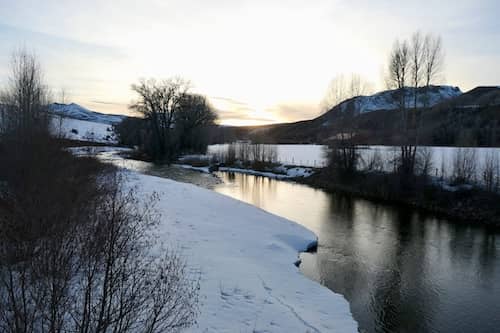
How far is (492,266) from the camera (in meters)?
12.0

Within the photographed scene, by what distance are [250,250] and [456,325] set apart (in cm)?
605

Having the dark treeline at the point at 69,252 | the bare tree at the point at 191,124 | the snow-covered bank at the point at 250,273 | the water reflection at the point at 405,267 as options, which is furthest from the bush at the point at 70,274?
the bare tree at the point at 191,124

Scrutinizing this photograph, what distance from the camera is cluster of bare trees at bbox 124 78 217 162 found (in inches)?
2042

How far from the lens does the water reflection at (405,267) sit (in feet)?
27.5

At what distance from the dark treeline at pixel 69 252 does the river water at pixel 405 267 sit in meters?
4.98

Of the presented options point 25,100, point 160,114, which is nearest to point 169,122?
point 160,114

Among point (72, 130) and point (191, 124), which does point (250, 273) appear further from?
point (72, 130)

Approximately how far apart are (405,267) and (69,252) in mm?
11054

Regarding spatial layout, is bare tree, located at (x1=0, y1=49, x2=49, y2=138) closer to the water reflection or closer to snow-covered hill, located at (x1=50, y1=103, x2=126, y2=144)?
snow-covered hill, located at (x1=50, y1=103, x2=126, y2=144)

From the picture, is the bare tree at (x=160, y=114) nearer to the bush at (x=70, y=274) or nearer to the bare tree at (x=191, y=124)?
the bare tree at (x=191, y=124)

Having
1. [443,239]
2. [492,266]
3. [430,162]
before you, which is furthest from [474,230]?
[430,162]

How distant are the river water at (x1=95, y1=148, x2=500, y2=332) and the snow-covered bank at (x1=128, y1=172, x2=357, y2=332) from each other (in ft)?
2.85

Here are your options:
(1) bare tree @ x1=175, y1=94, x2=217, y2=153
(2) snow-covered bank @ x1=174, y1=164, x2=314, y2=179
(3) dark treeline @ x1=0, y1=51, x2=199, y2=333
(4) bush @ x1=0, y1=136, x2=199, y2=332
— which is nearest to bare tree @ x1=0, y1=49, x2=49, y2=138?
(3) dark treeline @ x1=0, y1=51, x2=199, y2=333

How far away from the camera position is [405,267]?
456 inches
